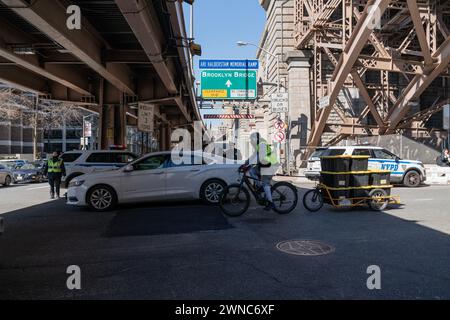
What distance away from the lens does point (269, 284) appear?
4809mm

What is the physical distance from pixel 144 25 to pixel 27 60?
621cm

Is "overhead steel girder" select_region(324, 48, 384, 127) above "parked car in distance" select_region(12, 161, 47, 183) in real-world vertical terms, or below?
above

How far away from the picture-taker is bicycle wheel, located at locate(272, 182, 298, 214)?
9852 millimetres

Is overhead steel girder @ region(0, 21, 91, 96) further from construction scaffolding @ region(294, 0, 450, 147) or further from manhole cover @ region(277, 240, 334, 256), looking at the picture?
construction scaffolding @ region(294, 0, 450, 147)

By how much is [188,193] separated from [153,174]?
107cm

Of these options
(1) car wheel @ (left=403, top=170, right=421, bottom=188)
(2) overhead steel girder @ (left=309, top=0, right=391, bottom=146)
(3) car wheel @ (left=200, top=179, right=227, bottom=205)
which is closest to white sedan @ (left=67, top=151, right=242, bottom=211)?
(3) car wheel @ (left=200, top=179, right=227, bottom=205)

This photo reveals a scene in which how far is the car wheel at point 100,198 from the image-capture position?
11031 mm

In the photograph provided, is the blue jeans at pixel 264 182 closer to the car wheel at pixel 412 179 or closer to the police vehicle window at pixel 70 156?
the car wheel at pixel 412 179

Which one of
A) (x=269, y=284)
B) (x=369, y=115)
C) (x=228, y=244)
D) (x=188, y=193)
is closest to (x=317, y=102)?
(x=369, y=115)

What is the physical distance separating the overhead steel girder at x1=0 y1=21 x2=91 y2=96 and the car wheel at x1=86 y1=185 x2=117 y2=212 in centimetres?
511

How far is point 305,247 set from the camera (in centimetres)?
659

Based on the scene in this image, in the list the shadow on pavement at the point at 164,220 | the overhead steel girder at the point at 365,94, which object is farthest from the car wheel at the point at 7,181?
the overhead steel girder at the point at 365,94

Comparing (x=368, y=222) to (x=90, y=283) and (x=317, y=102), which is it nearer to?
(x=90, y=283)

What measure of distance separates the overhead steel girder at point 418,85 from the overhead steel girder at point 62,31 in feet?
53.7
